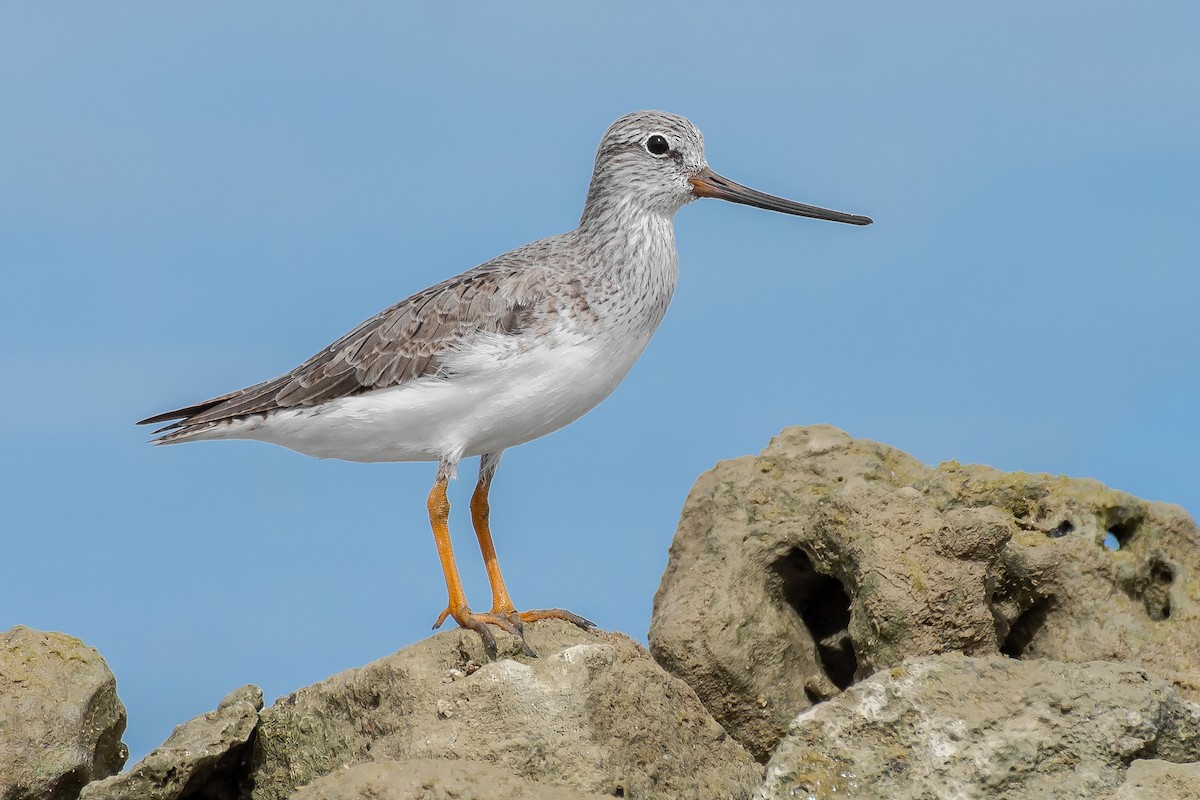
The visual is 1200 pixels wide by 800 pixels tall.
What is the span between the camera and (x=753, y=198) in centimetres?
1099

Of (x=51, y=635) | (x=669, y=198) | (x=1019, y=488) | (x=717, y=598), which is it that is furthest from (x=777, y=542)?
(x=51, y=635)

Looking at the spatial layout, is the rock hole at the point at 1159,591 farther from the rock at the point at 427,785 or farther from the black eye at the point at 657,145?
the rock at the point at 427,785

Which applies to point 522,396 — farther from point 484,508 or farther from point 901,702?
point 901,702

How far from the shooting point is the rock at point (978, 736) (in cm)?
718

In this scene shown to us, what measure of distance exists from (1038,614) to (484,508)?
4.45 metres

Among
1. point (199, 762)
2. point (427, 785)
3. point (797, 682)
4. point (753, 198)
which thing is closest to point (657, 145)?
point (753, 198)

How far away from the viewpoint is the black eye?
10633 millimetres

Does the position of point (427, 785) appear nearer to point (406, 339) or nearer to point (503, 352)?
point (503, 352)

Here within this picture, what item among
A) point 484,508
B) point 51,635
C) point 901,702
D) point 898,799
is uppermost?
point 484,508

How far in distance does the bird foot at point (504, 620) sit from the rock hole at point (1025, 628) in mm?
3383

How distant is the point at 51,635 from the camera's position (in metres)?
9.87

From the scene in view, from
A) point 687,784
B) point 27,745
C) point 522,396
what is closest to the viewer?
point 687,784

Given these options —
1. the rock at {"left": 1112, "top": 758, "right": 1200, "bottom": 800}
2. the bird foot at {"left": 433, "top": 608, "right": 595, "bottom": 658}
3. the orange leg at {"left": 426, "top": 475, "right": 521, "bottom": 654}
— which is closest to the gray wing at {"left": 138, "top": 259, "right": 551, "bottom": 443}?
the orange leg at {"left": 426, "top": 475, "right": 521, "bottom": 654}

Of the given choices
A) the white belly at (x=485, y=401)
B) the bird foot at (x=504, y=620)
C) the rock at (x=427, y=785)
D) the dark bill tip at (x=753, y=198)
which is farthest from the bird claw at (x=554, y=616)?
the dark bill tip at (x=753, y=198)
